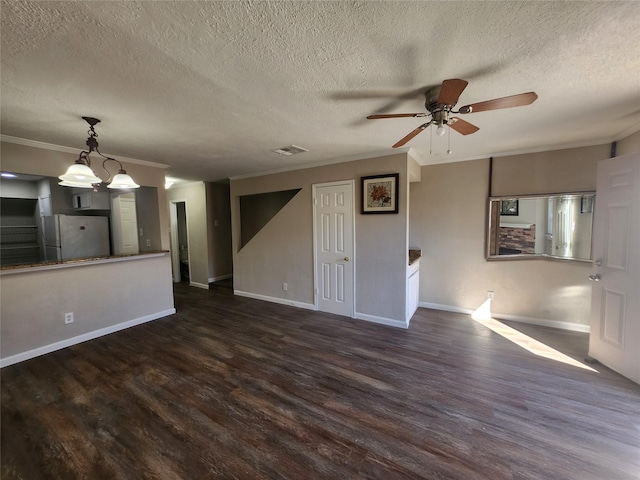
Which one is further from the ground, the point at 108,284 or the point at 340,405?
the point at 108,284

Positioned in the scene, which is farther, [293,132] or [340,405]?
[293,132]

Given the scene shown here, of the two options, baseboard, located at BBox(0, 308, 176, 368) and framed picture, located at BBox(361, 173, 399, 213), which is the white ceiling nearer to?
framed picture, located at BBox(361, 173, 399, 213)

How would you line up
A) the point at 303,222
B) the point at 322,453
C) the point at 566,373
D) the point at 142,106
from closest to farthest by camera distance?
the point at 322,453
the point at 142,106
the point at 566,373
the point at 303,222

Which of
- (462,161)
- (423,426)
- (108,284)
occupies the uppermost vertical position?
(462,161)

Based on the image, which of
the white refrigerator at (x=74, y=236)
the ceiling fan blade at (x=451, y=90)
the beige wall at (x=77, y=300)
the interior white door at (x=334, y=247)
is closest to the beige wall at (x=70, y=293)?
the beige wall at (x=77, y=300)

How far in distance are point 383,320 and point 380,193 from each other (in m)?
1.79

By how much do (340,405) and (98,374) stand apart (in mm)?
2326

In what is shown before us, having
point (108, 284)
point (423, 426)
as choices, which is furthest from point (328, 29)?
point (108, 284)

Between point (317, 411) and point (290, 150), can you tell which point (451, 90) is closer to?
point (290, 150)

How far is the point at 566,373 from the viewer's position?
2338 millimetres

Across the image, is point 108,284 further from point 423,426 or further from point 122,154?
point 423,426

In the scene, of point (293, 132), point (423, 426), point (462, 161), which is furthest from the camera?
point (462, 161)

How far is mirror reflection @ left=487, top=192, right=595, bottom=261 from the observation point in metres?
3.14

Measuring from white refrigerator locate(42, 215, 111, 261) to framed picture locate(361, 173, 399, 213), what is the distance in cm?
401
